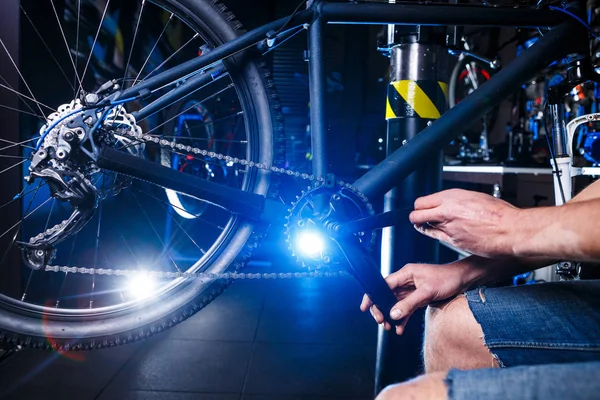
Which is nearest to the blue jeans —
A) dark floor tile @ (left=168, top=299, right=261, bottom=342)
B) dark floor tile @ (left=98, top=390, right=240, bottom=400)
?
dark floor tile @ (left=98, top=390, right=240, bottom=400)

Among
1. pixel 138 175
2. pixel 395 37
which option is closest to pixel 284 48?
pixel 395 37

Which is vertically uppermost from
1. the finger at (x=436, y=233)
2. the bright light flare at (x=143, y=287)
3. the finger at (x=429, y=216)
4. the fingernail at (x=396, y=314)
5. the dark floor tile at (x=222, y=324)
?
the finger at (x=429, y=216)

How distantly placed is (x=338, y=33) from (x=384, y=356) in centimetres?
490

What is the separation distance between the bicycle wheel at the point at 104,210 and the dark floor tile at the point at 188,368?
31cm

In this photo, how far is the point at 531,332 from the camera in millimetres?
875

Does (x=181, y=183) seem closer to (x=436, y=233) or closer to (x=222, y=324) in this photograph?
(x=436, y=233)

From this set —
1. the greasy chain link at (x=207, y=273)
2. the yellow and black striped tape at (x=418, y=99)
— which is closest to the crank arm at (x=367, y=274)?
the greasy chain link at (x=207, y=273)

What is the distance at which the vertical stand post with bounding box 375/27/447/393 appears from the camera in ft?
4.83

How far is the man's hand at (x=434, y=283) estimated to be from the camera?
1063 mm

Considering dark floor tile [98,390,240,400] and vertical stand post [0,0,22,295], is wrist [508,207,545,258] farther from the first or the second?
vertical stand post [0,0,22,295]

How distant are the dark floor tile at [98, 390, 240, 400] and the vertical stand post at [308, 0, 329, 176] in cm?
90

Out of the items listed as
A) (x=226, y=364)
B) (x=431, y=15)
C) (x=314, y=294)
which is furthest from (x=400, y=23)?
(x=314, y=294)

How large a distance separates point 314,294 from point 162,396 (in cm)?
142

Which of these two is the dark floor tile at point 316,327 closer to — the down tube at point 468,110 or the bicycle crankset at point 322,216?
the bicycle crankset at point 322,216
